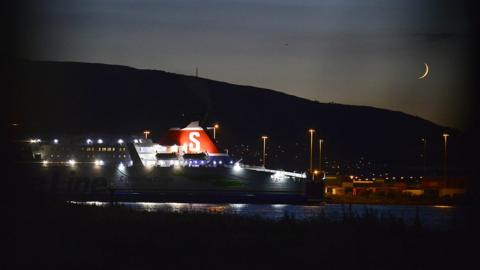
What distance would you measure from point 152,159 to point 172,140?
7.35 feet

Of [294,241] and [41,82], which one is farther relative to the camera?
[41,82]

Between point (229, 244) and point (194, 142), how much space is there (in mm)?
55821

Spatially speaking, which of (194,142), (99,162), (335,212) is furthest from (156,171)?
(335,212)

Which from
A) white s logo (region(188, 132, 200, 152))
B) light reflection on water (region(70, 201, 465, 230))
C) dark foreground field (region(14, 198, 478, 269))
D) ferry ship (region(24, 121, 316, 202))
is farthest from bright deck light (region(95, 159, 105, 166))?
dark foreground field (region(14, 198, 478, 269))

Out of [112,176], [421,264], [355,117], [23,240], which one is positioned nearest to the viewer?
[421,264]

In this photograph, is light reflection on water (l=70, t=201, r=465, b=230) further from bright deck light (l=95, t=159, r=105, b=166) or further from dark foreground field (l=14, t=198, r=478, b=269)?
bright deck light (l=95, t=159, r=105, b=166)

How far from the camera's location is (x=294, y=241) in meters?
27.5

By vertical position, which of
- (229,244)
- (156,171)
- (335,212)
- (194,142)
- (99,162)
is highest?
(194,142)

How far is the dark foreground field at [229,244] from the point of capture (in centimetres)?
2273

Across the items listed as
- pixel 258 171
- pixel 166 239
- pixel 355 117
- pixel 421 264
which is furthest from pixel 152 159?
pixel 355 117

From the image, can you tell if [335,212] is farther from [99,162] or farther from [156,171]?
[99,162]

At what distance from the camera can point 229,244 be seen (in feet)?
87.1

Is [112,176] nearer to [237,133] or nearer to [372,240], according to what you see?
[372,240]

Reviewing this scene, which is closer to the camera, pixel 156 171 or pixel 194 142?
pixel 156 171
